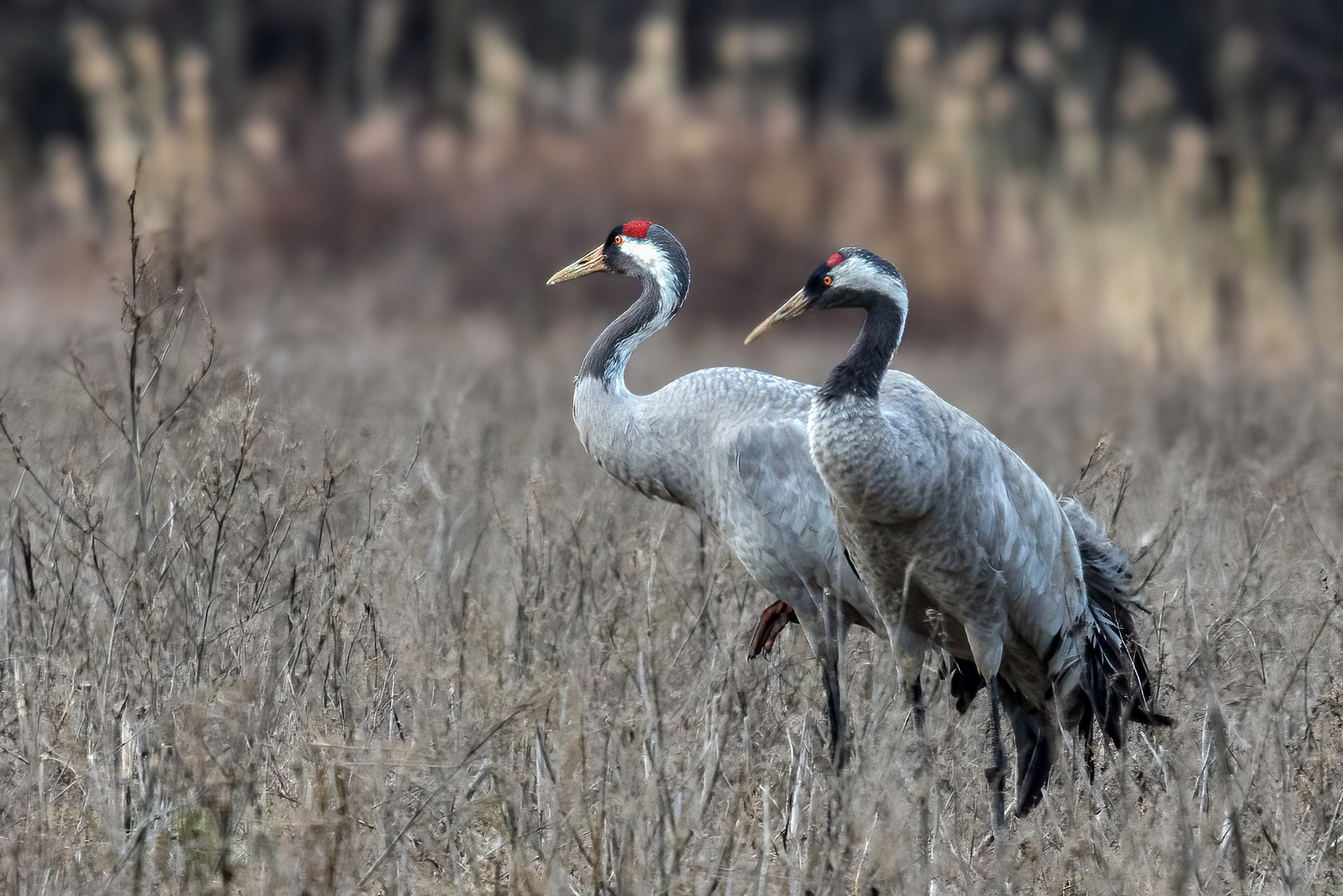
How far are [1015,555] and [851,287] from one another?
2.45 ft

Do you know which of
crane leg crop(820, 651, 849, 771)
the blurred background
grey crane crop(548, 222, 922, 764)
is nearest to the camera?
crane leg crop(820, 651, 849, 771)

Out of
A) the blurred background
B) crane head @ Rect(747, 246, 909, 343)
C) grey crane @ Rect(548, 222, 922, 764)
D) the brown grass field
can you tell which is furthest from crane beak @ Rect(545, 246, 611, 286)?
the blurred background

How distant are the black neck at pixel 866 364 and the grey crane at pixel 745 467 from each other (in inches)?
15.8

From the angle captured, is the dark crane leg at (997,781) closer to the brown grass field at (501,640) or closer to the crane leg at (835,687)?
the brown grass field at (501,640)

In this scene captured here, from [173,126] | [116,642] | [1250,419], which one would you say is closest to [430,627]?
[116,642]

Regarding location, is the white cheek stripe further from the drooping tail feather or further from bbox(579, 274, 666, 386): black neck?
the drooping tail feather

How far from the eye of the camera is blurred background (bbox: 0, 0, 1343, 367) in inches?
400

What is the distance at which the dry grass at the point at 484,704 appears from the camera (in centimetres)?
265

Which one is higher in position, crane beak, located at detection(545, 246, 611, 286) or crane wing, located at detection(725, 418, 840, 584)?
crane beak, located at detection(545, 246, 611, 286)

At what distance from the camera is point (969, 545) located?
371cm

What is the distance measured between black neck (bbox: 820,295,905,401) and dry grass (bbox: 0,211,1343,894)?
562 millimetres

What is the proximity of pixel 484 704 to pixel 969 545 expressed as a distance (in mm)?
1331

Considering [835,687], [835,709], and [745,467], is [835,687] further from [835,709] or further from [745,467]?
[745,467]

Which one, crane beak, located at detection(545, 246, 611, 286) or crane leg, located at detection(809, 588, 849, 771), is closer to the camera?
crane leg, located at detection(809, 588, 849, 771)
